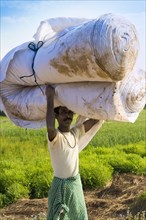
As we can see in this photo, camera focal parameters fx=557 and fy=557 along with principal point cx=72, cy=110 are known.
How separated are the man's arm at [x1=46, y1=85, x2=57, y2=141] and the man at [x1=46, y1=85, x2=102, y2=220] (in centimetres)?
6

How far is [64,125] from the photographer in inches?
153

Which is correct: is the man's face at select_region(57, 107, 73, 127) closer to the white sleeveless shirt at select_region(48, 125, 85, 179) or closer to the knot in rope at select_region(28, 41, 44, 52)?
the white sleeveless shirt at select_region(48, 125, 85, 179)

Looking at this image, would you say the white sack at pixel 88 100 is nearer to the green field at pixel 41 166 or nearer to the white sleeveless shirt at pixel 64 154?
the white sleeveless shirt at pixel 64 154

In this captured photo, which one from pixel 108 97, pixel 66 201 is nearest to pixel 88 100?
pixel 108 97

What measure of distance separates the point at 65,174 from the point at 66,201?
0.20 metres

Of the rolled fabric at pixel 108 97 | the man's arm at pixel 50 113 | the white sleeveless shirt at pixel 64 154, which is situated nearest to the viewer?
the rolled fabric at pixel 108 97

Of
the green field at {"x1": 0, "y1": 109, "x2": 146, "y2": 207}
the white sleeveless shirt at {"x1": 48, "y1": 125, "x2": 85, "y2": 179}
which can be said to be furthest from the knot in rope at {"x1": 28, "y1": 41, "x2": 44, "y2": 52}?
the green field at {"x1": 0, "y1": 109, "x2": 146, "y2": 207}

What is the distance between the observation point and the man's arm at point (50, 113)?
3660 millimetres

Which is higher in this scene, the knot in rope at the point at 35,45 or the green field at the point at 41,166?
the knot in rope at the point at 35,45

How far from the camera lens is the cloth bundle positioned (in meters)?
3.13

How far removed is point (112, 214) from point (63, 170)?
12.1ft

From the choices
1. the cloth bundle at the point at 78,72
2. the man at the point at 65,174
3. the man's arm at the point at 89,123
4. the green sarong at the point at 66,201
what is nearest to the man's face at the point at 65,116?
the man at the point at 65,174

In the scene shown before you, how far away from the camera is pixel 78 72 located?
11.0 ft

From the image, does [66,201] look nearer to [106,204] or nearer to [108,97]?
[108,97]
